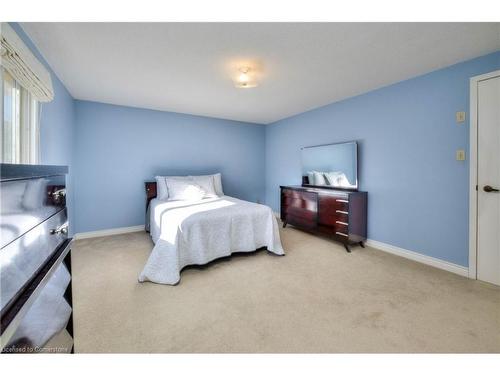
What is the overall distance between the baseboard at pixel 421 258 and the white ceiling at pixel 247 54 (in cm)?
215

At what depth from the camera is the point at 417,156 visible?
2.63 metres

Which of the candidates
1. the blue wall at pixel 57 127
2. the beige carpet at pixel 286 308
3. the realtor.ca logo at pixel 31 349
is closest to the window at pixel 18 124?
the blue wall at pixel 57 127

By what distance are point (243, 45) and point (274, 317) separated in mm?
2285

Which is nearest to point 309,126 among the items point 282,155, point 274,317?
point 282,155

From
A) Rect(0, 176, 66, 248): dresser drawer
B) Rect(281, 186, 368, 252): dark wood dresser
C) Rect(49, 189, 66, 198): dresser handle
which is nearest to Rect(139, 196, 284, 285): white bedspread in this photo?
Rect(281, 186, 368, 252): dark wood dresser

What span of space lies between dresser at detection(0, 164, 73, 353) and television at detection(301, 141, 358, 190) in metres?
3.31

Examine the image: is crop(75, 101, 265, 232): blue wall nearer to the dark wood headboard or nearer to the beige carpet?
the dark wood headboard

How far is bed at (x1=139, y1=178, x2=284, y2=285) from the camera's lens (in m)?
2.15

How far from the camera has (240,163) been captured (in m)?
4.95

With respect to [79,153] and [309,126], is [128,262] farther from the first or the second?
[309,126]

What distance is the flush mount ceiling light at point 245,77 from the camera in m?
2.42

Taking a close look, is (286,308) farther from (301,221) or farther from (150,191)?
(150,191)

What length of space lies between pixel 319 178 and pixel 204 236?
2285mm

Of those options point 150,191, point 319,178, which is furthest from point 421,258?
point 150,191
